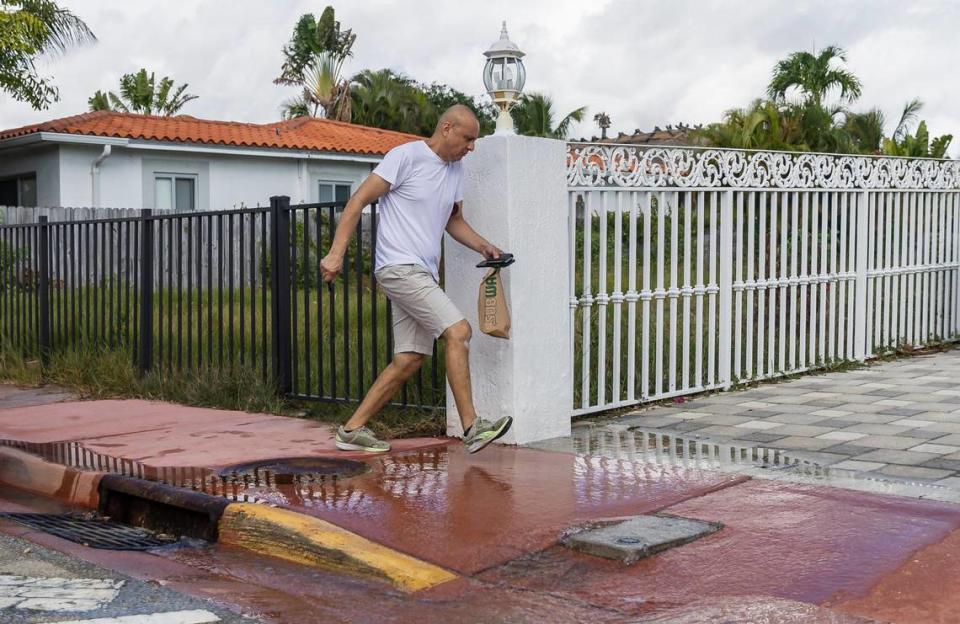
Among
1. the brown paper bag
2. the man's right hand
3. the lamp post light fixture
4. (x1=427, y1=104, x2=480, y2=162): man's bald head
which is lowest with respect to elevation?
the brown paper bag

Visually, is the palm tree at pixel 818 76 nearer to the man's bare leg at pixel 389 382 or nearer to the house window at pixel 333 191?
the house window at pixel 333 191

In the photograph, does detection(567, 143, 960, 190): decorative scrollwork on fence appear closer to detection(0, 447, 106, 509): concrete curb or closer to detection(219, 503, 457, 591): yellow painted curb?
detection(219, 503, 457, 591): yellow painted curb

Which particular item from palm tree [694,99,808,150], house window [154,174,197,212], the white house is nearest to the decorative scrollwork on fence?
palm tree [694,99,808,150]

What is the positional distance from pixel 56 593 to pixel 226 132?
817 inches

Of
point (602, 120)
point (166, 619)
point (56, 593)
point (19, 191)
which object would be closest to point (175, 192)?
point (19, 191)

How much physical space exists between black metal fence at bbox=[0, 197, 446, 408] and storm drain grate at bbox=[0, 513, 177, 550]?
2249 millimetres

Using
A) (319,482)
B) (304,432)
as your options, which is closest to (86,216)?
(304,432)

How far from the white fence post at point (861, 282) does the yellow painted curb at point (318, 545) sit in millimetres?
6690

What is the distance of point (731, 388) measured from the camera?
349 inches

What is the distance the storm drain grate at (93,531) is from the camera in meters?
5.39

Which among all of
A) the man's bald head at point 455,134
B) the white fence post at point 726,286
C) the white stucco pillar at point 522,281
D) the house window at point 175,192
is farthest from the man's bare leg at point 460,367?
the house window at point 175,192

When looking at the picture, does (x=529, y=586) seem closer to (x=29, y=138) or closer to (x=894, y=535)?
(x=894, y=535)

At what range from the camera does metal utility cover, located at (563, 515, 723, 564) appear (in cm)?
464

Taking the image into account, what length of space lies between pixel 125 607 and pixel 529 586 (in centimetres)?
152
